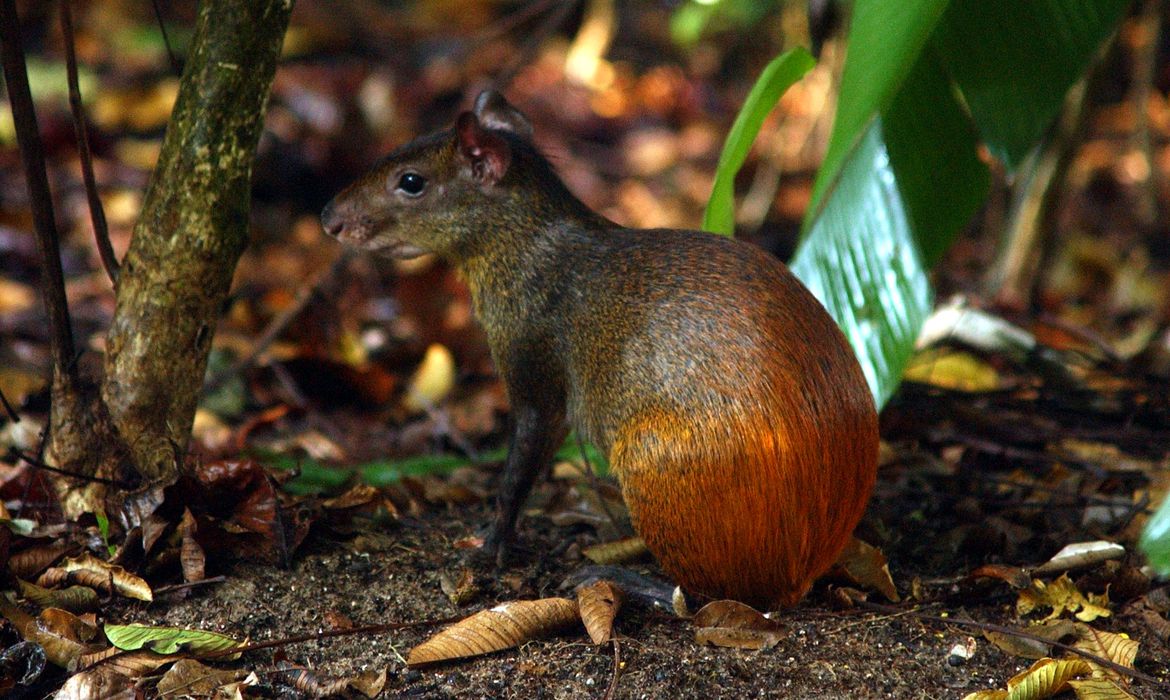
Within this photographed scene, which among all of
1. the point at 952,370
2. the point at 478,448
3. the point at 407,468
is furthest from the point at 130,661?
the point at 952,370

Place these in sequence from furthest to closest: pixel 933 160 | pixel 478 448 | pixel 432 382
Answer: pixel 432 382 → pixel 478 448 → pixel 933 160

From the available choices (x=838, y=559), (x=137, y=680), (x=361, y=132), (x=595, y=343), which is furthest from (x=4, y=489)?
(x=361, y=132)

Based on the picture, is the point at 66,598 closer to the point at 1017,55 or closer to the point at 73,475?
the point at 73,475

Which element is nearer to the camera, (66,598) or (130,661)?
(130,661)

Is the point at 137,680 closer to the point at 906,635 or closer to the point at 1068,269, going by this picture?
the point at 906,635

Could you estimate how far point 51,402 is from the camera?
9.43ft

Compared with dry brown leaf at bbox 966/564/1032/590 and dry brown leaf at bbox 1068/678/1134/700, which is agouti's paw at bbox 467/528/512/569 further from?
dry brown leaf at bbox 1068/678/1134/700

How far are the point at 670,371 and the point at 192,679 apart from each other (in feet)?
3.81

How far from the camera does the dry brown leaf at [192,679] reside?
2408 millimetres

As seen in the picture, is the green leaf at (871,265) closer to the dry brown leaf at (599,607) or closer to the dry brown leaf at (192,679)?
the dry brown leaf at (599,607)

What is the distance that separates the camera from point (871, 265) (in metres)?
3.62

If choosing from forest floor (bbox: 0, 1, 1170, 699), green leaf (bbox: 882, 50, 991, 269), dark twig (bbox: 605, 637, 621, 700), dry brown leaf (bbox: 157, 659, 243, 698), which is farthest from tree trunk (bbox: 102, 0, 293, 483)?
green leaf (bbox: 882, 50, 991, 269)

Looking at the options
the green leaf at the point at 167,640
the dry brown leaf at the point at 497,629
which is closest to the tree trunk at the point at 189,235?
the green leaf at the point at 167,640

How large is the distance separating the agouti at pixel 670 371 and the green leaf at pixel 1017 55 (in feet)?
3.57
